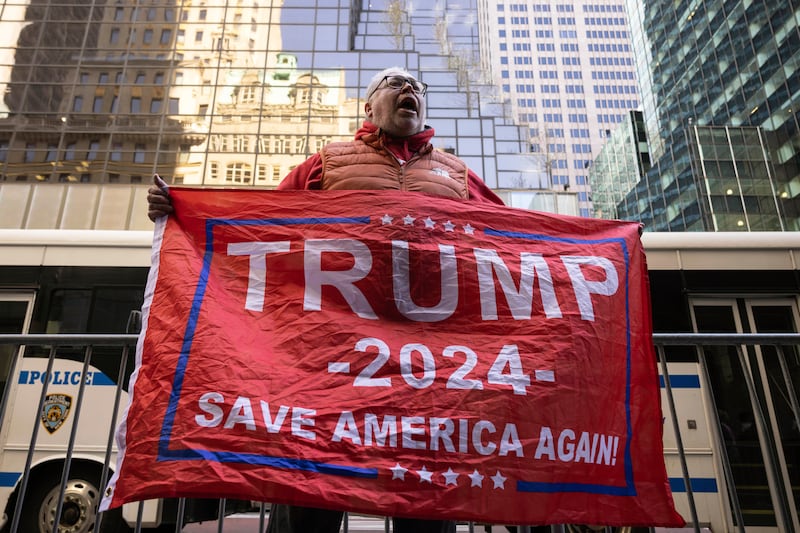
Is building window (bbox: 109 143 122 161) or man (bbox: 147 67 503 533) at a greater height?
building window (bbox: 109 143 122 161)

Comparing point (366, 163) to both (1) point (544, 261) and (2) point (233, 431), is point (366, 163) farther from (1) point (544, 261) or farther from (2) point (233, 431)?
(2) point (233, 431)

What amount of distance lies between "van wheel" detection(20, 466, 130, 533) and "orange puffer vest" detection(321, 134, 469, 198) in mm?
4964

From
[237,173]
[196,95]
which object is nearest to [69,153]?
[196,95]

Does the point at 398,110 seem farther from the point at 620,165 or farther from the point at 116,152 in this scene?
the point at 620,165

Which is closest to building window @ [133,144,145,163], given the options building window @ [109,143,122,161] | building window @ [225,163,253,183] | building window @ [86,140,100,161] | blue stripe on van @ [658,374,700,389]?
building window @ [109,143,122,161]

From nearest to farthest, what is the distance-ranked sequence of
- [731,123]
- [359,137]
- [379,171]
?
[379,171] → [359,137] → [731,123]

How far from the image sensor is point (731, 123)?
138 feet

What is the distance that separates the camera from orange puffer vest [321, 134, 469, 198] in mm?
2816

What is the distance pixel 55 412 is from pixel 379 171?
507cm

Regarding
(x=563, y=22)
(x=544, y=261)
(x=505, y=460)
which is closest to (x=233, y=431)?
(x=505, y=460)

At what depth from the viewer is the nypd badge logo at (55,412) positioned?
5984 millimetres

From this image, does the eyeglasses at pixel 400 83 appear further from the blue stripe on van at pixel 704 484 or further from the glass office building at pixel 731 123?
the glass office building at pixel 731 123

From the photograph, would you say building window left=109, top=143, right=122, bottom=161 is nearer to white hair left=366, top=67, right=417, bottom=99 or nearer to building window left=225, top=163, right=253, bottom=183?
building window left=225, top=163, right=253, bottom=183

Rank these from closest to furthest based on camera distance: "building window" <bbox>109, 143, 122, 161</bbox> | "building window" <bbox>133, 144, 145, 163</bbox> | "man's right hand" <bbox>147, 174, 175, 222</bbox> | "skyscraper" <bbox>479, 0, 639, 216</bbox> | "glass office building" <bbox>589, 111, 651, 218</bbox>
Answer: "man's right hand" <bbox>147, 174, 175, 222</bbox>, "building window" <bbox>133, 144, 145, 163</bbox>, "building window" <bbox>109, 143, 122, 161</bbox>, "glass office building" <bbox>589, 111, 651, 218</bbox>, "skyscraper" <bbox>479, 0, 639, 216</bbox>
